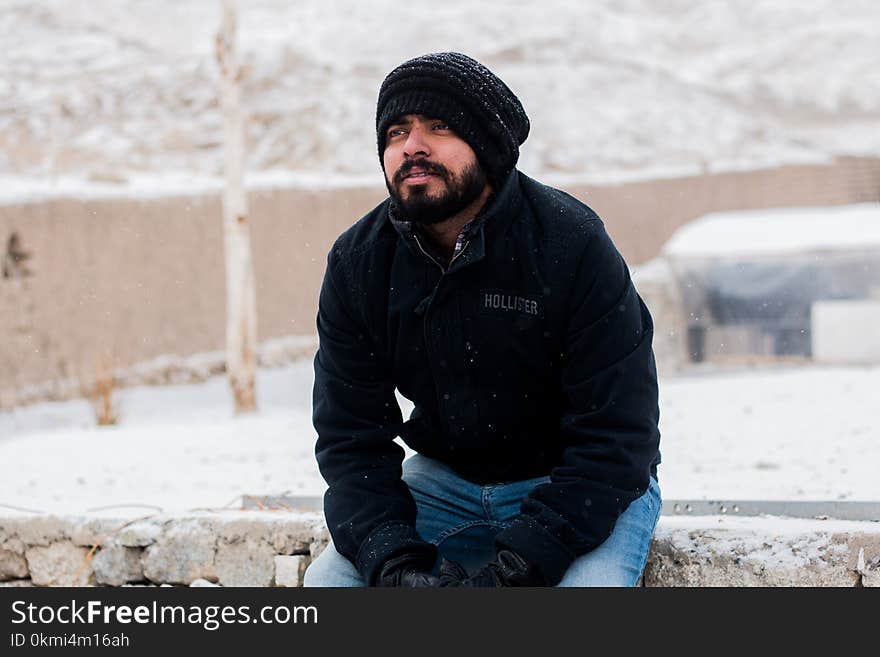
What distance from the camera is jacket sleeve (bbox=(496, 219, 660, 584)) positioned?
180 cm

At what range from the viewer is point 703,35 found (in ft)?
117

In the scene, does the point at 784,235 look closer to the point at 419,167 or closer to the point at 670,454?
the point at 670,454

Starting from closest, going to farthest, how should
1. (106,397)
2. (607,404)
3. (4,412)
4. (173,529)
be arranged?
1. (607,404)
2. (173,529)
3. (106,397)
4. (4,412)

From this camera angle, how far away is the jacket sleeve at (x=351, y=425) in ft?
6.45

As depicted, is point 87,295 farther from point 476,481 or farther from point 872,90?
point 872,90

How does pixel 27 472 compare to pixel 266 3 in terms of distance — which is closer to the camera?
pixel 27 472

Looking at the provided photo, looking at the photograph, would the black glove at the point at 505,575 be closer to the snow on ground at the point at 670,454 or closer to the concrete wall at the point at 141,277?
the snow on ground at the point at 670,454

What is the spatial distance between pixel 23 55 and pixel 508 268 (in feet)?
89.0

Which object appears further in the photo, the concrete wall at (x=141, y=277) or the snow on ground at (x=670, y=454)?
the concrete wall at (x=141, y=277)

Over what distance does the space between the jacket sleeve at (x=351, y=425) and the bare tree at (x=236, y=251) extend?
5783 mm

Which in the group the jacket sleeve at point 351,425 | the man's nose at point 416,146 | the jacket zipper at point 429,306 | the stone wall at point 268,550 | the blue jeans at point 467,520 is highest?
the man's nose at point 416,146

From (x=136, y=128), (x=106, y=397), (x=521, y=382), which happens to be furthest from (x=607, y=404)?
(x=136, y=128)

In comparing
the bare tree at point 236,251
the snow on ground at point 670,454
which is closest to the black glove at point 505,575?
the snow on ground at point 670,454

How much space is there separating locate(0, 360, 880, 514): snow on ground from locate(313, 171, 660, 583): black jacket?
4.01ft
